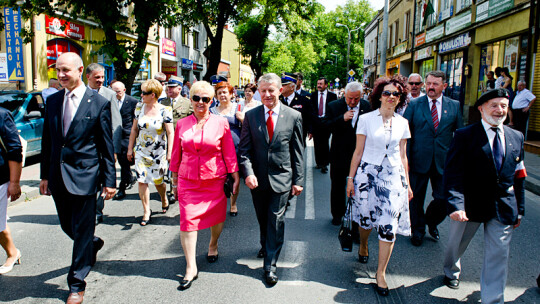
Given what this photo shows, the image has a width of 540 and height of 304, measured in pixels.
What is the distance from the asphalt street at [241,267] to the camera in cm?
356

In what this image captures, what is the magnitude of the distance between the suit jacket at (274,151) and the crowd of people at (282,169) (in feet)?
0.03

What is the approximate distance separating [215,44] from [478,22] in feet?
36.9

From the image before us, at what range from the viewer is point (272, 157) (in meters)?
3.85

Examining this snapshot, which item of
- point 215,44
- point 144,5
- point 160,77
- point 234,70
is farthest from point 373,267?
point 234,70

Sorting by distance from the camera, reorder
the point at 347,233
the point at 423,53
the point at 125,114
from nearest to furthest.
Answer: the point at 347,233, the point at 125,114, the point at 423,53

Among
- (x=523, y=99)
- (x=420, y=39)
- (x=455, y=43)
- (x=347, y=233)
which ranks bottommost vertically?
(x=347, y=233)

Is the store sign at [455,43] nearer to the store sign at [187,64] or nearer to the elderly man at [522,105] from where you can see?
the elderly man at [522,105]

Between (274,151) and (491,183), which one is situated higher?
(274,151)

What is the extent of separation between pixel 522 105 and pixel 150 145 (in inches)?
418

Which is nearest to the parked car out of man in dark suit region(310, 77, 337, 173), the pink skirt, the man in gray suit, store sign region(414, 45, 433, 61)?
the man in gray suit

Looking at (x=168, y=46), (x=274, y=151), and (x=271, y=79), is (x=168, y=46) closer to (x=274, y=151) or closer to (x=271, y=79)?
(x=271, y=79)

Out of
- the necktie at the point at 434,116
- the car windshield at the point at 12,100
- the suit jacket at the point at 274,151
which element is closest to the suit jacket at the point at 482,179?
the suit jacket at the point at 274,151

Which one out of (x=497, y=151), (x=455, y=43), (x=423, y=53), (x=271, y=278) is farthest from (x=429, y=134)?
(x=423, y=53)

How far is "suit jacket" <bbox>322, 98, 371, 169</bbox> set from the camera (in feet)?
17.1
